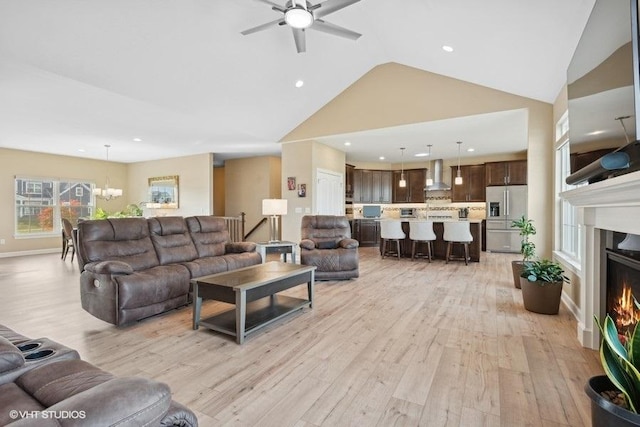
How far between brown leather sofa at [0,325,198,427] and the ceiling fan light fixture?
3.04 meters

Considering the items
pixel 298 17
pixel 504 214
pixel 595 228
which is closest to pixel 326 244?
pixel 298 17

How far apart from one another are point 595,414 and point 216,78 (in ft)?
17.3

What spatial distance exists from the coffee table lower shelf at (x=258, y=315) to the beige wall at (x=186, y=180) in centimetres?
580

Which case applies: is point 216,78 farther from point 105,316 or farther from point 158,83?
point 105,316

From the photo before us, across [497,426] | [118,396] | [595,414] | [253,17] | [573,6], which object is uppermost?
[253,17]

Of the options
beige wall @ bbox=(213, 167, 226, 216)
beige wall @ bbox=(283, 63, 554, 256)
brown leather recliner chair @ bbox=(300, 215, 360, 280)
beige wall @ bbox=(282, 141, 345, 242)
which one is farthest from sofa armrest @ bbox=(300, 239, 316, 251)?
beige wall @ bbox=(213, 167, 226, 216)

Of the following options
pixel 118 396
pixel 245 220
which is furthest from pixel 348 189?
pixel 118 396

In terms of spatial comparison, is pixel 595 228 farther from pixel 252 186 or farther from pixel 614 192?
pixel 252 186

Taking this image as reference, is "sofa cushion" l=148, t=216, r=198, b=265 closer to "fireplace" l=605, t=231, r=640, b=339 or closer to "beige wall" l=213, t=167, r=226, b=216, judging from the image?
"fireplace" l=605, t=231, r=640, b=339

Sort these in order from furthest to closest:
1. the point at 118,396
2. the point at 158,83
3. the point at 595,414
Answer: the point at 158,83 < the point at 595,414 < the point at 118,396

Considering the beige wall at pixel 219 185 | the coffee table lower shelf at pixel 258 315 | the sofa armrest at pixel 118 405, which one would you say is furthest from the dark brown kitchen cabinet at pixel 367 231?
the sofa armrest at pixel 118 405

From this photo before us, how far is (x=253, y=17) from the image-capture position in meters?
3.92

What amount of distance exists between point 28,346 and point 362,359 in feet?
6.41

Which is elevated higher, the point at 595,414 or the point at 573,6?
the point at 573,6
